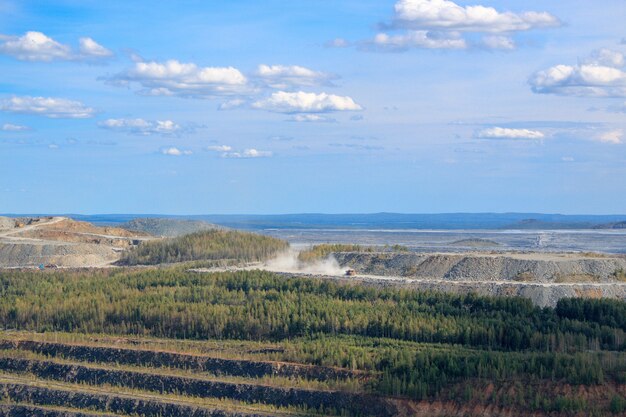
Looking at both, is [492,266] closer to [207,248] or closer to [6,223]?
[207,248]

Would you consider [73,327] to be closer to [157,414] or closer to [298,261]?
[157,414]

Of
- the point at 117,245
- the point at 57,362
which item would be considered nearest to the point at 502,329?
the point at 57,362

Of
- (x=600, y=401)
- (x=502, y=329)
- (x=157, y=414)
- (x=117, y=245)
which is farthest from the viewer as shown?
(x=117, y=245)

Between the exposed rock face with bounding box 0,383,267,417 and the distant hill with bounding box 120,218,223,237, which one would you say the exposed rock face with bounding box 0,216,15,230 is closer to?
the distant hill with bounding box 120,218,223,237

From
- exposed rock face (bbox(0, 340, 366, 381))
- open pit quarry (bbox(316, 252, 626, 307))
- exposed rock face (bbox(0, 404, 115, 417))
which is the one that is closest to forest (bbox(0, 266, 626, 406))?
exposed rock face (bbox(0, 340, 366, 381))

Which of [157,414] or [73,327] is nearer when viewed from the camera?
[157,414]

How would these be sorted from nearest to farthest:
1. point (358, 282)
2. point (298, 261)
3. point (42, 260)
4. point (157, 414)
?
point (157, 414) < point (358, 282) < point (298, 261) < point (42, 260)

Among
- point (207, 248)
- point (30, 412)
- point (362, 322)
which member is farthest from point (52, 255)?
point (30, 412)
